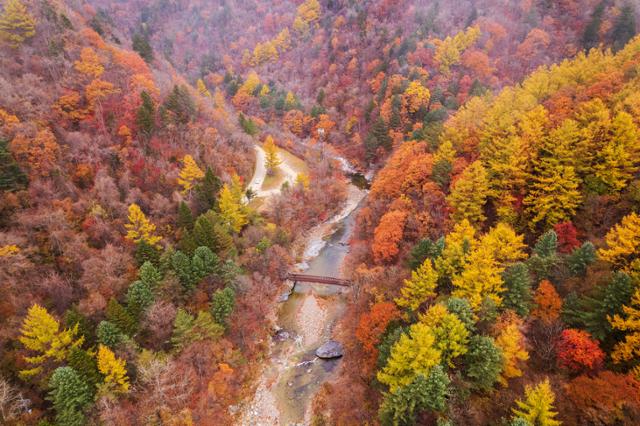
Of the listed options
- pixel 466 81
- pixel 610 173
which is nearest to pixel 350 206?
pixel 466 81

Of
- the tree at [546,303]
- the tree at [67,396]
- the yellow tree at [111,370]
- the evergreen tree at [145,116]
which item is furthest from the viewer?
the evergreen tree at [145,116]

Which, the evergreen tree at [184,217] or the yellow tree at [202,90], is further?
the yellow tree at [202,90]

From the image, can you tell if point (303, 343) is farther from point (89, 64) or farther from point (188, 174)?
point (89, 64)

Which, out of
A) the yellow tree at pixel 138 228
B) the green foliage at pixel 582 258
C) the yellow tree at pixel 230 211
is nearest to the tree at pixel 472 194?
the green foliage at pixel 582 258

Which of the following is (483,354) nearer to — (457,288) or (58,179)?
(457,288)

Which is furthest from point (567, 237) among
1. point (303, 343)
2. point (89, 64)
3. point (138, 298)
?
point (89, 64)

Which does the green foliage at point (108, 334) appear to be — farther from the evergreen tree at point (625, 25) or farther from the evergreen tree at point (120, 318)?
the evergreen tree at point (625, 25)
